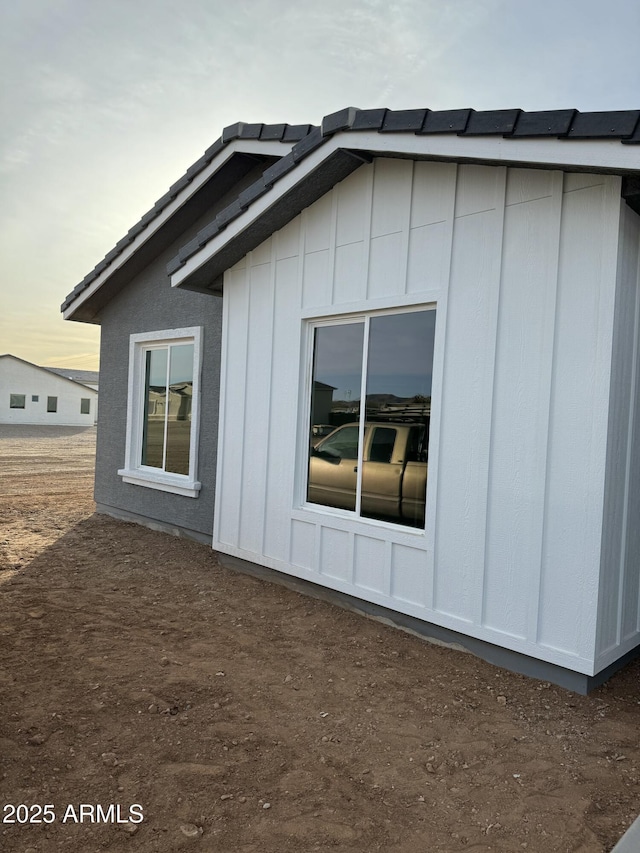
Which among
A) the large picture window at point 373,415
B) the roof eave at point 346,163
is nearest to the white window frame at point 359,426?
the large picture window at point 373,415

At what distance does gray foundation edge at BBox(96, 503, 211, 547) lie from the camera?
319 inches

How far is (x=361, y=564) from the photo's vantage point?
526 centimetres

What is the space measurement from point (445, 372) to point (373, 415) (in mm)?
889

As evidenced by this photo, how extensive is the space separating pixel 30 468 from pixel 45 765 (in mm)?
15548

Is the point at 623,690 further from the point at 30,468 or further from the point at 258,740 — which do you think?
the point at 30,468

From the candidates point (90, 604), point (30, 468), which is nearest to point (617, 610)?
point (90, 604)

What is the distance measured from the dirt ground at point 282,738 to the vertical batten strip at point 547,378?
1.86ft

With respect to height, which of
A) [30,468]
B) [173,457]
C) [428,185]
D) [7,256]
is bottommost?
[30,468]

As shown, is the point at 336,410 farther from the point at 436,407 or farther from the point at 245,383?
the point at 245,383

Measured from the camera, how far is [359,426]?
5.45 metres

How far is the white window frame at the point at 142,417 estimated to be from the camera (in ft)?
26.6

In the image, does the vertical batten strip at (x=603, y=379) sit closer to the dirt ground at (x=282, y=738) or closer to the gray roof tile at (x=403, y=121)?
the dirt ground at (x=282, y=738)

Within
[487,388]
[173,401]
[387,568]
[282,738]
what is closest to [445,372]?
[487,388]

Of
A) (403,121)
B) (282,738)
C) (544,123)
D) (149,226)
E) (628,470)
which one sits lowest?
(282,738)
